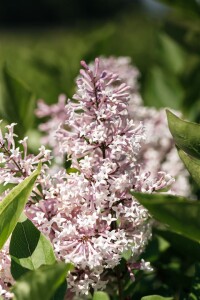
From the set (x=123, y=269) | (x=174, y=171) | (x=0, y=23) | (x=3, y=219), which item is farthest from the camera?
(x=0, y=23)

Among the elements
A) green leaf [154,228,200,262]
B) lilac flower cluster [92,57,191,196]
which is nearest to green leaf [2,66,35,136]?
lilac flower cluster [92,57,191,196]

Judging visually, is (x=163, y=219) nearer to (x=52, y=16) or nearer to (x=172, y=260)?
(x=172, y=260)

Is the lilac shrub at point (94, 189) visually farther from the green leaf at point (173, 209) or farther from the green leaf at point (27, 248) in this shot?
the green leaf at point (173, 209)

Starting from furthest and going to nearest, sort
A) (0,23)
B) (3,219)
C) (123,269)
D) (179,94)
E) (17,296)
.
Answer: (0,23) → (179,94) → (123,269) → (3,219) → (17,296)

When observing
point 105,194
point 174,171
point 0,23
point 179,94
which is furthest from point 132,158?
point 0,23

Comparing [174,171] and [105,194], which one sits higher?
[105,194]

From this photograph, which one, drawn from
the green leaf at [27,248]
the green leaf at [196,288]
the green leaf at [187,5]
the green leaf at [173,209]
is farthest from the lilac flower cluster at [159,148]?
the green leaf at [173,209]

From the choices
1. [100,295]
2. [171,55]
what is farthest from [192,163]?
[171,55]

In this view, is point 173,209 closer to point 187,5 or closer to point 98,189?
point 98,189
